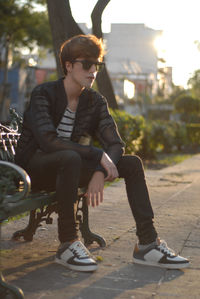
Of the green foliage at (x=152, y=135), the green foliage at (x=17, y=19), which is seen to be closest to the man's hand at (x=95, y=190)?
the green foliage at (x=152, y=135)

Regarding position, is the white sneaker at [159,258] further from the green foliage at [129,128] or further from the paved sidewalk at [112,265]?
the green foliage at [129,128]

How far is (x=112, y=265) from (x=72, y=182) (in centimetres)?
68

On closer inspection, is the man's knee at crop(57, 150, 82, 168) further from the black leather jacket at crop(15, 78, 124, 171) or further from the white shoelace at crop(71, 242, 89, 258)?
the white shoelace at crop(71, 242, 89, 258)

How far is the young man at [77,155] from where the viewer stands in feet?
13.9

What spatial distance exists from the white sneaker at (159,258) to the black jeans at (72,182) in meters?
0.07

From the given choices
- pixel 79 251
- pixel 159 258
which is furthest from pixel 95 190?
pixel 159 258

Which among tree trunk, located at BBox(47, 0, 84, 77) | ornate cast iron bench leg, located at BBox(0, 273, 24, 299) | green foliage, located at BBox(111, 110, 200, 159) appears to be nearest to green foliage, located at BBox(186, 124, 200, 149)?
green foliage, located at BBox(111, 110, 200, 159)

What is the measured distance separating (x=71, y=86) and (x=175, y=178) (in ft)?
24.1

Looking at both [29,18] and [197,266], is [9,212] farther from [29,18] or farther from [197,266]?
[29,18]

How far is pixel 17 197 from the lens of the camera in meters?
3.89

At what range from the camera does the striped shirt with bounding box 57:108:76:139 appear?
4559mm

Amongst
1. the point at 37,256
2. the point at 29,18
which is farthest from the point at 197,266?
the point at 29,18

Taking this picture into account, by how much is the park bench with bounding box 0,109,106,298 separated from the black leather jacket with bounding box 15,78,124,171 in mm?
259

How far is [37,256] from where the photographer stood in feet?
15.3
